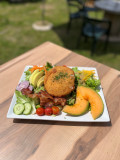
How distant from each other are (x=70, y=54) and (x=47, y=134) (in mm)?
1399

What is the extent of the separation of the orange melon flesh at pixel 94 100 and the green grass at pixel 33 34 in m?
2.82

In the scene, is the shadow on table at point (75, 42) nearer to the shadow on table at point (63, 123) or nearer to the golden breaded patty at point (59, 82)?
the golden breaded patty at point (59, 82)

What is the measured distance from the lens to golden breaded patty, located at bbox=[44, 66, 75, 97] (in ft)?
5.16

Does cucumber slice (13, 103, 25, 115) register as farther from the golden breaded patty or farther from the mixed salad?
the golden breaded patty

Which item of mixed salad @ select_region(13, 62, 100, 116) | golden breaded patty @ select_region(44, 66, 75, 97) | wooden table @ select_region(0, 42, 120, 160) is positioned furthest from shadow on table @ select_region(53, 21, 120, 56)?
wooden table @ select_region(0, 42, 120, 160)

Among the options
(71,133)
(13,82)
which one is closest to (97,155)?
(71,133)

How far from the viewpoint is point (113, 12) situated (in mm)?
4266

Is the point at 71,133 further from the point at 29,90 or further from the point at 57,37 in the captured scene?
the point at 57,37

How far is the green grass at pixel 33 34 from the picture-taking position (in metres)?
4.55

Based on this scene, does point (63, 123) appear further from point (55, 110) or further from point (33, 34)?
point (33, 34)

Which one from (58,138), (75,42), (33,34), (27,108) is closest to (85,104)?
(58,138)

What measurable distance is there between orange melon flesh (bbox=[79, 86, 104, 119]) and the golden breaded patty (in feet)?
0.45

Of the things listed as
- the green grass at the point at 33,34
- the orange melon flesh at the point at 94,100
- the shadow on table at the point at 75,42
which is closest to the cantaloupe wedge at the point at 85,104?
the orange melon flesh at the point at 94,100

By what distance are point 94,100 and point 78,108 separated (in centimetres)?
19
